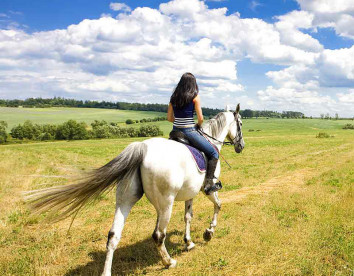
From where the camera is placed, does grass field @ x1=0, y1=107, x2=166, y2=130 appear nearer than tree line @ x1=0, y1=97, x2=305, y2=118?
Yes

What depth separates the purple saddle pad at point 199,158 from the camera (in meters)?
5.49

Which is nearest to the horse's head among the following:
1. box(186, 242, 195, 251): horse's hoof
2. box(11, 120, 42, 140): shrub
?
box(186, 242, 195, 251): horse's hoof

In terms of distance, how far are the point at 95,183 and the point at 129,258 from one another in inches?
86.6

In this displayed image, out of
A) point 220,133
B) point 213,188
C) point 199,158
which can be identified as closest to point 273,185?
point 220,133

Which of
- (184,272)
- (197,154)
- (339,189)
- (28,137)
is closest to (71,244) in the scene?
(184,272)

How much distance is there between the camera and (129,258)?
584 cm

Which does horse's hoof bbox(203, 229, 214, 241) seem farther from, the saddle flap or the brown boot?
the saddle flap

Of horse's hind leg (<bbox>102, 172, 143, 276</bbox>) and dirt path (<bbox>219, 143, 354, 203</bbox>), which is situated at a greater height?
horse's hind leg (<bbox>102, 172, 143, 276</bbox>)

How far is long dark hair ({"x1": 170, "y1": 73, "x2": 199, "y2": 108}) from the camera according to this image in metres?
5.48

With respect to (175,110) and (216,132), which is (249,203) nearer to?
(216,132)

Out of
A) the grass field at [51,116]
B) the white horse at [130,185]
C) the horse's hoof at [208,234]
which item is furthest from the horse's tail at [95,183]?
the grass field at [51,116]

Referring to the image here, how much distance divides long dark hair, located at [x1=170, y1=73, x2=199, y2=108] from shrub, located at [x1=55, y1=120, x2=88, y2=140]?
71167 mm

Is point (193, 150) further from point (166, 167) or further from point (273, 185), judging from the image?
point (273, 185)

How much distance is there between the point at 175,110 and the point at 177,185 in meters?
1.66
